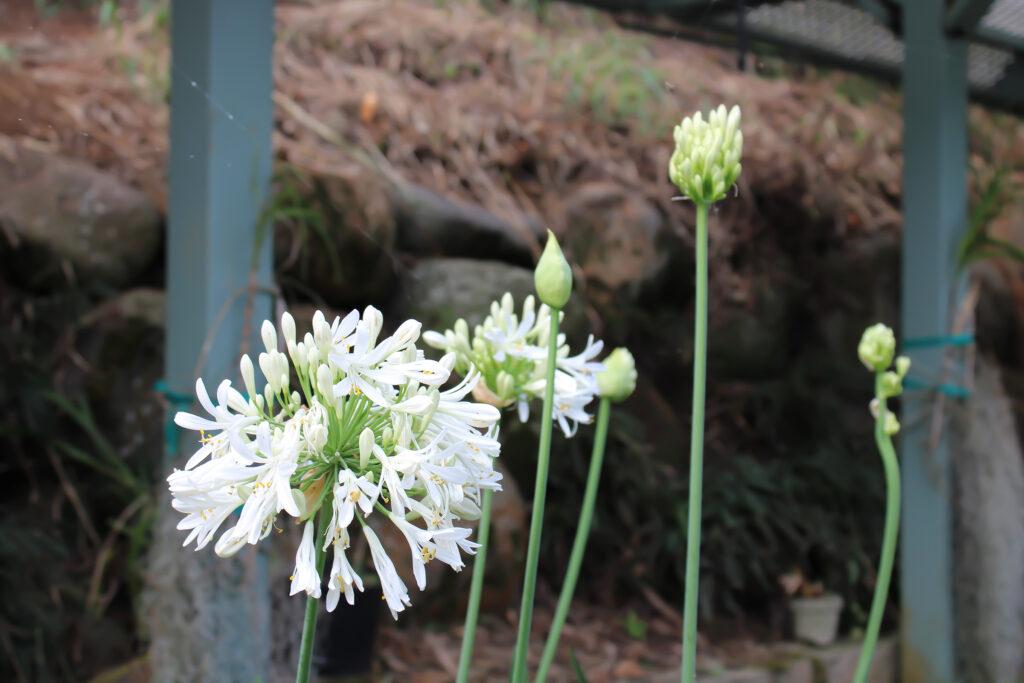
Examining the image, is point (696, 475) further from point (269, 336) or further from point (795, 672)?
point (795, 672)

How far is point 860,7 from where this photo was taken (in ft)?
6.25

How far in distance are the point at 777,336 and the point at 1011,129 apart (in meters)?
0.74

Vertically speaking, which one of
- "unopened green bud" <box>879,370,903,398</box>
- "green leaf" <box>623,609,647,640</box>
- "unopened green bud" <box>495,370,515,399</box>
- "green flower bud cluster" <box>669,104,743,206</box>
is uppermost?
"green flower bud cluster" <box>669,104,743,206</box>

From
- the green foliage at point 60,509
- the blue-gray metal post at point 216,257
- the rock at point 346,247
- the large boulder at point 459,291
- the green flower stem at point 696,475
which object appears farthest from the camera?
the large boulder at point 459,291

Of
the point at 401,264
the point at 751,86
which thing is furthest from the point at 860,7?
the point at 401,264

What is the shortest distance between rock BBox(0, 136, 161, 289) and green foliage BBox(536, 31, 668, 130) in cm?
109

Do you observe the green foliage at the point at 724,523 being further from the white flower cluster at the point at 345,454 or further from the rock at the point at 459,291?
the white flower cluster at the point at 345,454

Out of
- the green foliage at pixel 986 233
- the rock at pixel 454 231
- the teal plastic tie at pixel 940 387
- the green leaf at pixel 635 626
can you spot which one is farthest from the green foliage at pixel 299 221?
the green foliage at pixel 986 233

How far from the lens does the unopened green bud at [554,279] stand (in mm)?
454

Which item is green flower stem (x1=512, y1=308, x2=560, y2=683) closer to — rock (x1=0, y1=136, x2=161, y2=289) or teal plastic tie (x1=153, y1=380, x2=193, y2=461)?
teal plastic tie (x1=153, y1=380, x2=193, y2=461)

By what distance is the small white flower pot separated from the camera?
2.16 metres

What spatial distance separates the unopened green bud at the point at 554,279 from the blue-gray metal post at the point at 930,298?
168 centimetres

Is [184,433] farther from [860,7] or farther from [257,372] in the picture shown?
[860,7]

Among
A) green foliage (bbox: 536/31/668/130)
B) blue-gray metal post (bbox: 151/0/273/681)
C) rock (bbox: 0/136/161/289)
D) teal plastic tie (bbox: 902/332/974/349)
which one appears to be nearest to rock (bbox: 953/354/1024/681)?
teal plastic tie (bbox: 902/332/974/349)
